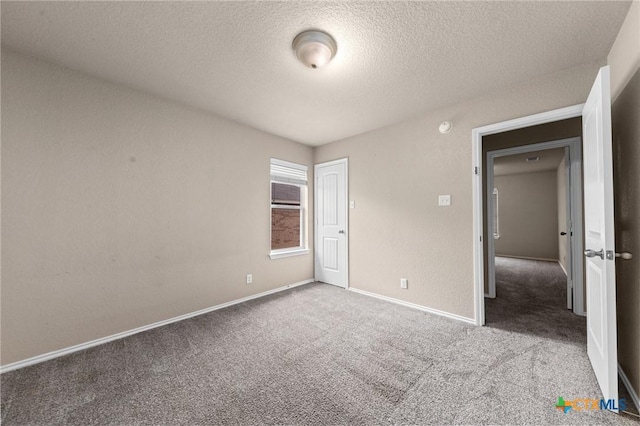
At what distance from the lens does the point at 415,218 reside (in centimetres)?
320

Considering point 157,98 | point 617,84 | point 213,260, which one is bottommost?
point 213,260

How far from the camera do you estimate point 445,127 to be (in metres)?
2.88

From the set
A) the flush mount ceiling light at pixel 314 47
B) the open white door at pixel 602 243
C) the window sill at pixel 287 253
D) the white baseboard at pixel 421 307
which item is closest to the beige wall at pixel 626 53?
the open white door at pixel 602 243

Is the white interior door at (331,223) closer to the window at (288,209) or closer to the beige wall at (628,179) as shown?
the window at (288,209)

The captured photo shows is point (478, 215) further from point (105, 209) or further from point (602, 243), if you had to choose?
point (105, 209)

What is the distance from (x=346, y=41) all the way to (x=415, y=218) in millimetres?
2193

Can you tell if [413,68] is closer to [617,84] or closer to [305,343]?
[617,84]

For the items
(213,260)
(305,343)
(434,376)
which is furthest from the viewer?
(213,260)

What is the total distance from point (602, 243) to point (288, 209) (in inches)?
142

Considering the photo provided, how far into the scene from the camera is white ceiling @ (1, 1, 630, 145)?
159cm

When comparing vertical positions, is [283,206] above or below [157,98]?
below

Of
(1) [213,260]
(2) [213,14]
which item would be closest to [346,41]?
(2) [213,14]

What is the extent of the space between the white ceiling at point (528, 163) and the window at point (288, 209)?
4.44 metres

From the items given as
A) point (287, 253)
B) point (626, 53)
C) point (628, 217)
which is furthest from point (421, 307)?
point (626, 53)
